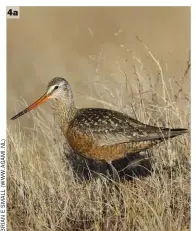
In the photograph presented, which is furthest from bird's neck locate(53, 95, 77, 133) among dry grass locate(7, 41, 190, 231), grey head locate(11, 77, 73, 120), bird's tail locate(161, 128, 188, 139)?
bird's tail locate(161, 128, 188, 139)

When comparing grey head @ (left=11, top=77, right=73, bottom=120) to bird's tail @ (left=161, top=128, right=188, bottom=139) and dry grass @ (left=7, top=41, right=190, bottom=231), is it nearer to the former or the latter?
dry grass @ (left=7, top=41, right=190, bottom=231)

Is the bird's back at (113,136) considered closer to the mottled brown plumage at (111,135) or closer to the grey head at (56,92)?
the mottled brown plumage at (111,135)

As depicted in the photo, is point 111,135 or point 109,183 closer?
point 111,135

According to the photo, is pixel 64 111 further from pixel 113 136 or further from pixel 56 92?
pixel 113 136

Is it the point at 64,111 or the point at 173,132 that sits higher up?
the point at 64,111

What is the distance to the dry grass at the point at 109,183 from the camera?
609 cm

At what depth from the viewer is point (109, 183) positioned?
255 inches

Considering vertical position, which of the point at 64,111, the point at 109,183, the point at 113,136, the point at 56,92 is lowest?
the point at 109,183

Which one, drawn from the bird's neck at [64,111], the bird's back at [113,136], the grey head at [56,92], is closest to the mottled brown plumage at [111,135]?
the bird's back at [113,136]

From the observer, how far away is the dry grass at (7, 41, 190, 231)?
240 inches

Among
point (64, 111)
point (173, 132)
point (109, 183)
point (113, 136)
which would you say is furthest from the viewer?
point (64, 111)

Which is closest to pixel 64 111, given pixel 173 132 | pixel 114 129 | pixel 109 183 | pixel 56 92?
pixel 56 92

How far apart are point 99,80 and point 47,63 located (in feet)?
4.86
